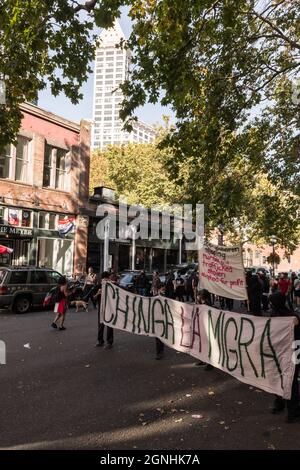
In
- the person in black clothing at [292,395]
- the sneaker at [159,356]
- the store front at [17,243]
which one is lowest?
the sneaker at [159,356]

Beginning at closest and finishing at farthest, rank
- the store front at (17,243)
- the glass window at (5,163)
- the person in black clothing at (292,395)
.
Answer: the person in black clothing at (292,395) < the store front at (17,243) < the glass window at (5,163)

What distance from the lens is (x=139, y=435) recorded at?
16.6 feet

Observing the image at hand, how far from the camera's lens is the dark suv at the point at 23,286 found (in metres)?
15.8

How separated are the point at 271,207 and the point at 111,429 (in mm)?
15286

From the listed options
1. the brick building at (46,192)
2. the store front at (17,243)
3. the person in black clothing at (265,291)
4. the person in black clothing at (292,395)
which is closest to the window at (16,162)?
the brick building at (46,192)

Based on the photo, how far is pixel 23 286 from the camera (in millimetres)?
16406

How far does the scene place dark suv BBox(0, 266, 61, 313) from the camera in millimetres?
15820

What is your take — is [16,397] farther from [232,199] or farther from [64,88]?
[232,199]

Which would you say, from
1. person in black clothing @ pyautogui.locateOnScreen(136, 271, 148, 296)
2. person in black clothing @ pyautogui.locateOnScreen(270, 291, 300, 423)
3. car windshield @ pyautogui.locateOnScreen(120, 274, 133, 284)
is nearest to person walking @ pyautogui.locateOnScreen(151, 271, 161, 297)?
person in black clothing @ pyautogui.locateOnScreen(136, 271, 148, 296)

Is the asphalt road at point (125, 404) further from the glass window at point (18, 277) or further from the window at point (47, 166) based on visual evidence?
the window at point (47, 166)

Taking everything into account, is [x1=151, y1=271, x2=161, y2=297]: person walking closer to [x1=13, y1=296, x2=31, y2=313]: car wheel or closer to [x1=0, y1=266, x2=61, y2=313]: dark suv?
[x1=0, y1=266, x2=61, y2=313]: dark suv

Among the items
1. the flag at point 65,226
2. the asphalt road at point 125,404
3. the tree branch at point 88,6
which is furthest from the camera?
the flag at point 65,226

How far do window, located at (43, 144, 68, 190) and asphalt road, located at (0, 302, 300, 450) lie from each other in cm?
1921
